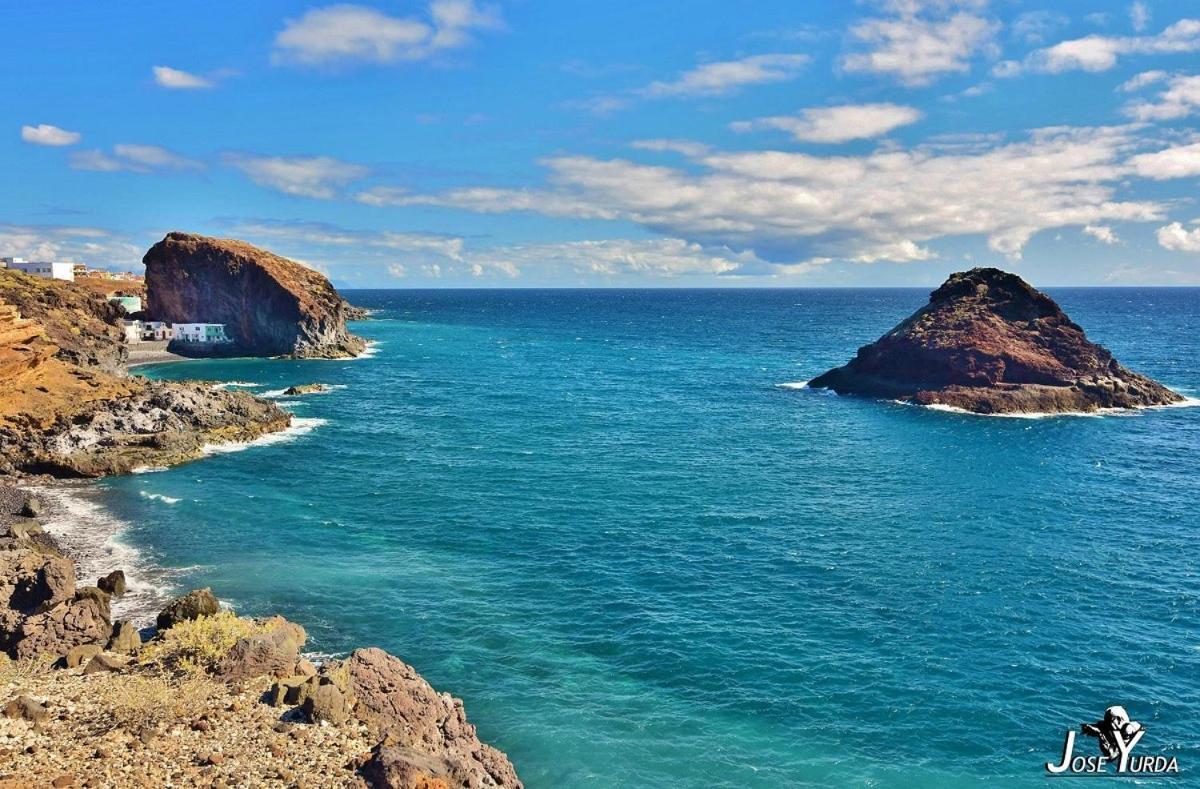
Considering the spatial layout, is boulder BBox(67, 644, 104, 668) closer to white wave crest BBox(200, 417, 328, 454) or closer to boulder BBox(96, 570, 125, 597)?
boulder BBox(96, 570, 125, 597)

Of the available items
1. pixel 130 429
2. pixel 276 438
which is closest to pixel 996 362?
pixel 276 438

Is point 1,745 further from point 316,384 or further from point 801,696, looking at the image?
point 316,384

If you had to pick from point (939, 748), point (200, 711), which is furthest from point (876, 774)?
point (200, 711)

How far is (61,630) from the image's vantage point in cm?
3028

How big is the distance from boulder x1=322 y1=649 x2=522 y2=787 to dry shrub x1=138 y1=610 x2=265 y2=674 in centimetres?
443

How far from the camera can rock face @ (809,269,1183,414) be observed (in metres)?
93.9

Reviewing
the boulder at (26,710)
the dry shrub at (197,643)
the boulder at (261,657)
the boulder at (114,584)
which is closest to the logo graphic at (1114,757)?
the boulder at (261,657)

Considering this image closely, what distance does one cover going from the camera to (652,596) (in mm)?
39594

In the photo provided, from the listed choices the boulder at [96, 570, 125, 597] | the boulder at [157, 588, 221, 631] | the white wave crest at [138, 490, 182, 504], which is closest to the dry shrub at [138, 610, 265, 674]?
the boulder at [157, 588, 221, 631]

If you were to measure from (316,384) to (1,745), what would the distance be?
91.1 m

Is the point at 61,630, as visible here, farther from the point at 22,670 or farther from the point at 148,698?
the point at 148,698

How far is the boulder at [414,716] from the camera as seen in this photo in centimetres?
2375

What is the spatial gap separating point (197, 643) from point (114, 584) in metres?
11.4

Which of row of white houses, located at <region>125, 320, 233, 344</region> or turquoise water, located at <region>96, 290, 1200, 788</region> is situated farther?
row of white houses, located at <region>125, 320, 233, 344</region>
